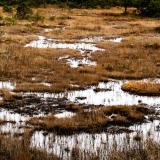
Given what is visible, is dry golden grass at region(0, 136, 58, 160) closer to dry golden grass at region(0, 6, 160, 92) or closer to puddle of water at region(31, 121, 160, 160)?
puddle of water at region(31, 121, 160, 160)

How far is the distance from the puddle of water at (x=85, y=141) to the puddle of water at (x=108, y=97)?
463 cm

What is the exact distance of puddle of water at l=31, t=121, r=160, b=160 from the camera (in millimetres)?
15578

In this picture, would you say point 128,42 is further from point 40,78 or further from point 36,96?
point 36,96

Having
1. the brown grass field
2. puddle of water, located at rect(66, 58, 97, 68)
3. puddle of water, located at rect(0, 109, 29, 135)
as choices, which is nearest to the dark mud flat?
the brown grass field

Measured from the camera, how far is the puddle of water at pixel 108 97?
2416 cm

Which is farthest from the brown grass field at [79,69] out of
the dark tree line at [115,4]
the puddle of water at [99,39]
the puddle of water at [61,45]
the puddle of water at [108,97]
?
the dark tree line at [115,4]

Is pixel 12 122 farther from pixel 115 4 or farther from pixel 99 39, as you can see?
pixel 115 4

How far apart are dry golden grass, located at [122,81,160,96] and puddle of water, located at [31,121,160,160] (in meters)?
6.94

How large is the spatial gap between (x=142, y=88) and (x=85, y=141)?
34.4 ft

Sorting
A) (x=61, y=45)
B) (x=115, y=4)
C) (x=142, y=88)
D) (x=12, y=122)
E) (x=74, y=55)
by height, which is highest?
(x=12, y=122)

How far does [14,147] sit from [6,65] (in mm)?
18981

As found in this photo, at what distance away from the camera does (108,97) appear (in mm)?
25250

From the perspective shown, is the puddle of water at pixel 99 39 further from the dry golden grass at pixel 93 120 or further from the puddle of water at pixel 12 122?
the puddle of water at pixel 12 122

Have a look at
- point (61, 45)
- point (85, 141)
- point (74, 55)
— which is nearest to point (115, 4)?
point (61, 45)
